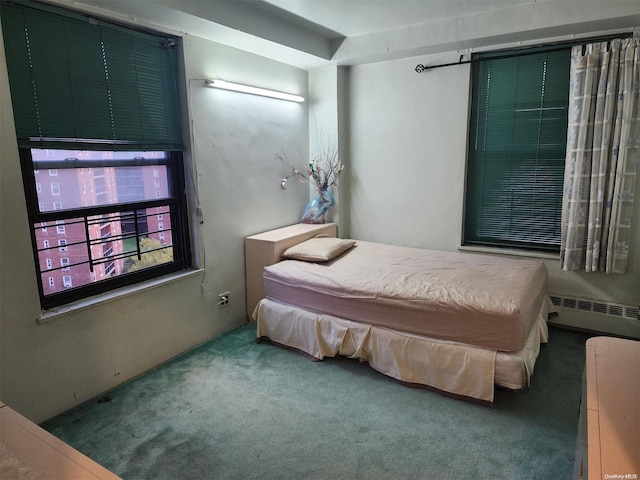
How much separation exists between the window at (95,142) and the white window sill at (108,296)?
5 cm

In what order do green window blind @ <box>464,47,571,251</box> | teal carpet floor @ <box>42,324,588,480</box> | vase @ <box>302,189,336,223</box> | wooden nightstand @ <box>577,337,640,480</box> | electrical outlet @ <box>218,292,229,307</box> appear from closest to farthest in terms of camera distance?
1. wooden nightstand @ <box>577,337,640,480</box>
2. teal carpet floor @ <box>42,324,588,480</box>
3. green window blind @ <box>464,47,571,251</box>
4. electrical outlet @ <box>218,292,229,307</box>
5. vase @ <box>302,189,336,223</box>

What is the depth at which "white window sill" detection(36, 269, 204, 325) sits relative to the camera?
240cm

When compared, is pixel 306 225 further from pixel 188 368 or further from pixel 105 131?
pixel 105 131

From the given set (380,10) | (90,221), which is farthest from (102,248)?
(380,10)

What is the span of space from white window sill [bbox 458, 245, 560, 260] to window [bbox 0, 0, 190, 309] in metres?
2.55

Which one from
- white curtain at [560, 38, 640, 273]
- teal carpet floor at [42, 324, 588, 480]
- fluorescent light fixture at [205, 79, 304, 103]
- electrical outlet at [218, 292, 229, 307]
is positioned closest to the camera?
teal carpet floor at [42, 324, 588, 480]

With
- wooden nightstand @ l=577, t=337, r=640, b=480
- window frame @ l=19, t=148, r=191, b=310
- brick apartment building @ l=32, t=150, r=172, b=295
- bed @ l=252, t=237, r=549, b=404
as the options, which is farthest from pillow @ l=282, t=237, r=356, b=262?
wooden nightstand @ l=577, t=337, r=640, b=480

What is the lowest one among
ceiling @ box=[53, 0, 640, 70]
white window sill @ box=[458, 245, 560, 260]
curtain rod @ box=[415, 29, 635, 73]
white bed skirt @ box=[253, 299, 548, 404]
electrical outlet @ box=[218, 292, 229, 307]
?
white bed skirt @ box=[253, 299, 548, 404]

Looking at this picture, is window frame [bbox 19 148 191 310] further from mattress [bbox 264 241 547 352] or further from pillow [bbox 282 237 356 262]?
pillow [bbox 282 237 356 262]

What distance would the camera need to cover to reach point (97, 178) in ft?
8.82

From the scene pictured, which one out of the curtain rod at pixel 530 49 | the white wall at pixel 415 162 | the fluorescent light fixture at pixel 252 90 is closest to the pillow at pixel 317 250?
the white wall at pixel 415 162

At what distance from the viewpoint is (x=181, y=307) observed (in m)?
3.18

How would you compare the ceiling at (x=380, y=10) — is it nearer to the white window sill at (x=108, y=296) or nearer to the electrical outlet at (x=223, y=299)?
the white window sill at (x=108, y=296)

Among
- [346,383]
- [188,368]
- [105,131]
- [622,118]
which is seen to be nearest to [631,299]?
[622,118]
